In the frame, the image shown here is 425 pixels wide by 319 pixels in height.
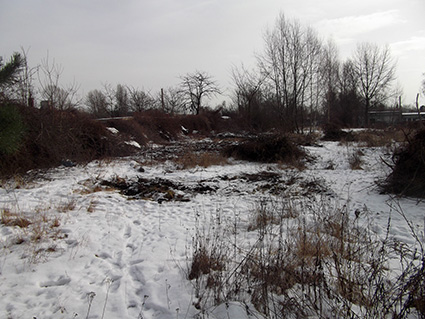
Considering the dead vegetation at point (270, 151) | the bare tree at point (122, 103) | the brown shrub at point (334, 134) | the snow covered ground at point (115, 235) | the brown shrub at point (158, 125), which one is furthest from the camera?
the bare tree at point (122, 103)

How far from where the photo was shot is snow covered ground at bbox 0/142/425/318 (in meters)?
2.39

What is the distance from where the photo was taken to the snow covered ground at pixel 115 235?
2.39 metres

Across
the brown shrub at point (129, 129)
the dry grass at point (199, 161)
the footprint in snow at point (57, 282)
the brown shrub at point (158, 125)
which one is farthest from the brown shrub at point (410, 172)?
the brown shrub at point (158, 125)

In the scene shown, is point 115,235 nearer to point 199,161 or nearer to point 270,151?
point 199,161

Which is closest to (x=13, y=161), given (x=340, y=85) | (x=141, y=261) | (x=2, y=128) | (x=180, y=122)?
(x=2, y=128)

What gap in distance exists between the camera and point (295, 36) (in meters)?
20.4

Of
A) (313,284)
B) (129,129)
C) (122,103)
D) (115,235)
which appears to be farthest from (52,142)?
(122,103)

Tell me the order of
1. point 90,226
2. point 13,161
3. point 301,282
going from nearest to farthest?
1. point 301,282
2. point 90,226
3. point 13,161

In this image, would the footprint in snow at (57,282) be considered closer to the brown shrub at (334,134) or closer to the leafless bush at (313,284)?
the leafless bush at (313,284)

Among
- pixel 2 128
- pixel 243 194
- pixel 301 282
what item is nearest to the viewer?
pixel 301 282

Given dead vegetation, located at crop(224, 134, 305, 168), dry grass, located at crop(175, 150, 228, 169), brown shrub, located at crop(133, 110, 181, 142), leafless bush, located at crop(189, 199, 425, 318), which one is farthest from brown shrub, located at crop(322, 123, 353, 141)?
leafless bush, located at crop(189, 199, 425, 318)

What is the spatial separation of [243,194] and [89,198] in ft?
11.8

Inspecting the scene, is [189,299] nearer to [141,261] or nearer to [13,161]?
[141,261]

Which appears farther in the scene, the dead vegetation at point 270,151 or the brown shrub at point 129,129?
the brown shrub at point 129,129
